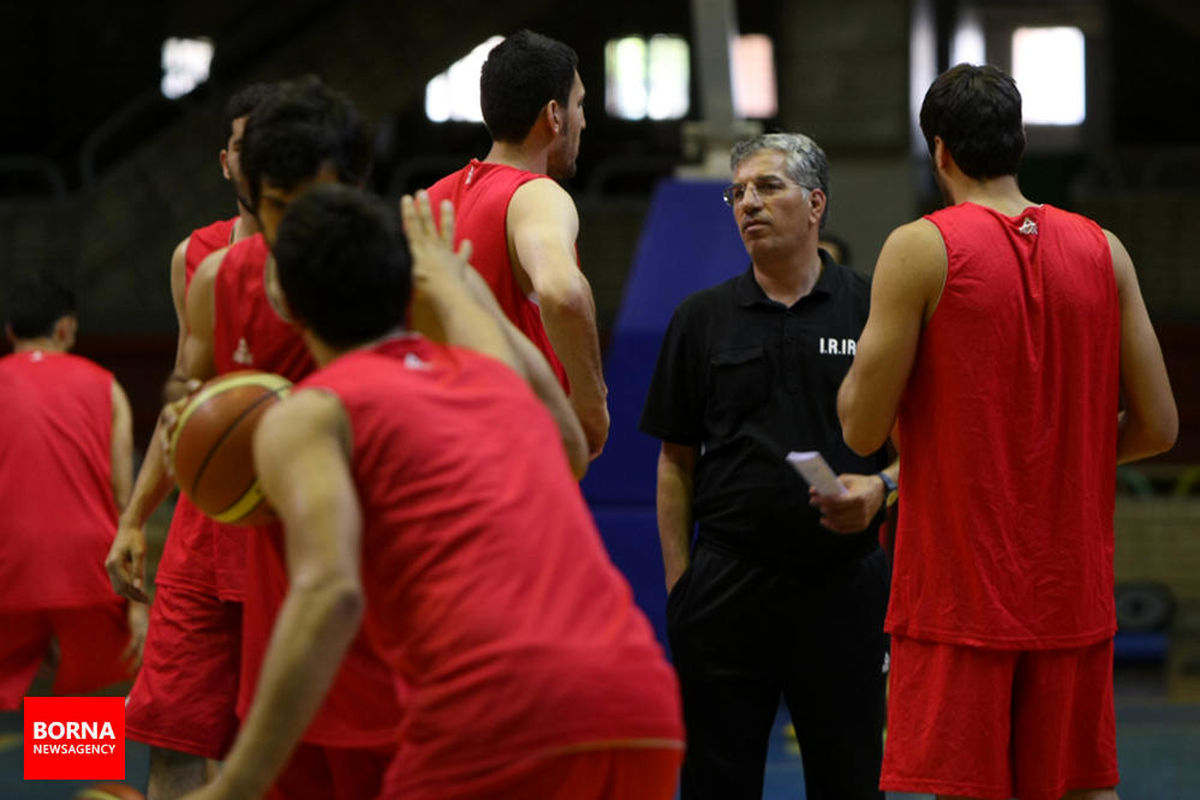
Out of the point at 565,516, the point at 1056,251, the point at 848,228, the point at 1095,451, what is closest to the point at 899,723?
the point at 1095,451

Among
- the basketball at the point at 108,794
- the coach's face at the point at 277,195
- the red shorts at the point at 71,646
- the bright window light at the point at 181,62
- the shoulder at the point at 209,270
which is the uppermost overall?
the bright window light at the point at 181,62

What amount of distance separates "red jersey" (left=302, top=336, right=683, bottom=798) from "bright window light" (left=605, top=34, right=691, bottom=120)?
60.6ft

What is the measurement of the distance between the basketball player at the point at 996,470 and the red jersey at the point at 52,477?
3.32 meters

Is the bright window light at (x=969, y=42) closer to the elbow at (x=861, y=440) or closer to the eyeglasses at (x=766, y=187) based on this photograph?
the eyeglasses at (x=766, y=187)

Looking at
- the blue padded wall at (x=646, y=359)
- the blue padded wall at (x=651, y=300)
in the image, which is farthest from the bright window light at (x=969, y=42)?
the blue padded wall at (x=646, y=359)

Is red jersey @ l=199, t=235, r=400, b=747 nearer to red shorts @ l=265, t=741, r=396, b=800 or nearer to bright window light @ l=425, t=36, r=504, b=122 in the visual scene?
red shorts @ l=265, t=741, r=396, b=800

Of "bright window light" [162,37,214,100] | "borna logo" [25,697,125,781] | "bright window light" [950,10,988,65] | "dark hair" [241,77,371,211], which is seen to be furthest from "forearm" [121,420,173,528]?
"bright window light" [950,10,988,65]

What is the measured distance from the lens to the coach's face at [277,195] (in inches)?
113

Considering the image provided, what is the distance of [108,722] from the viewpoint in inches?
220

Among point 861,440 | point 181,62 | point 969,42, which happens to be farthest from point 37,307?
point 969,42

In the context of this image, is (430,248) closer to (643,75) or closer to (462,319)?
(462,319)

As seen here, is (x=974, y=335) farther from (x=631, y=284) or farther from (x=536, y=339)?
(x=631, y=284)

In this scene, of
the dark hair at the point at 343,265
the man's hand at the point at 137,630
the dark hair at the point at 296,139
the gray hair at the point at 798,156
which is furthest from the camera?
the man's hand at the point at 137,630

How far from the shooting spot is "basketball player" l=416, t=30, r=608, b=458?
358 centimetres
